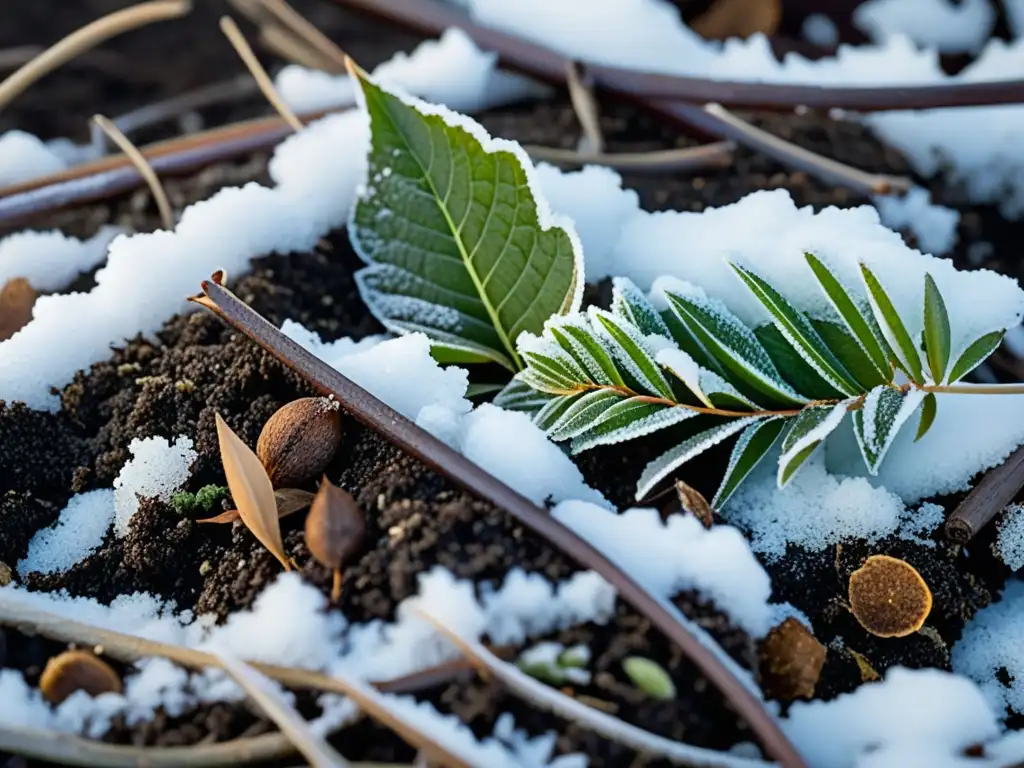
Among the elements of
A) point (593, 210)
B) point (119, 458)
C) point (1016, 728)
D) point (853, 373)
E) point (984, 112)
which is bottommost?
point (1016, 728)

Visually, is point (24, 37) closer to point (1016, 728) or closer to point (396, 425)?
point (396, 425)

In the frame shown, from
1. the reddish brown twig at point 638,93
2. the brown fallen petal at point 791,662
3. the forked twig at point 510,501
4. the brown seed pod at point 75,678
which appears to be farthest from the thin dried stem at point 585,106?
the brown seed pod at point 75,678

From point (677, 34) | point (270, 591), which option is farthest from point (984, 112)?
point (270, 591)

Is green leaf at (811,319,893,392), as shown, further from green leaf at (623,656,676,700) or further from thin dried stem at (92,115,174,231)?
thin dried stem at (92,115,174,231)

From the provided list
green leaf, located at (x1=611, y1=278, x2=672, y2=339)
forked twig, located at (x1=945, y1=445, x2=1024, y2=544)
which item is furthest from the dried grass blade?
forked twig, located at (x1=945, y1=445, x2=1024, y2=544)

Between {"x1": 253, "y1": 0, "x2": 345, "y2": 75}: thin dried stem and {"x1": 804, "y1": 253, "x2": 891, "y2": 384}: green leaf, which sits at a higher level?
{"x1": 253, "y1": 0, "x2": 345, "y2": 75}: thin dried stem

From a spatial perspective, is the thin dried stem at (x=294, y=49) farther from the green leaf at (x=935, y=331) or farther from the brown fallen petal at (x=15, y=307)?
the green leaf at (x=935, y=331)
